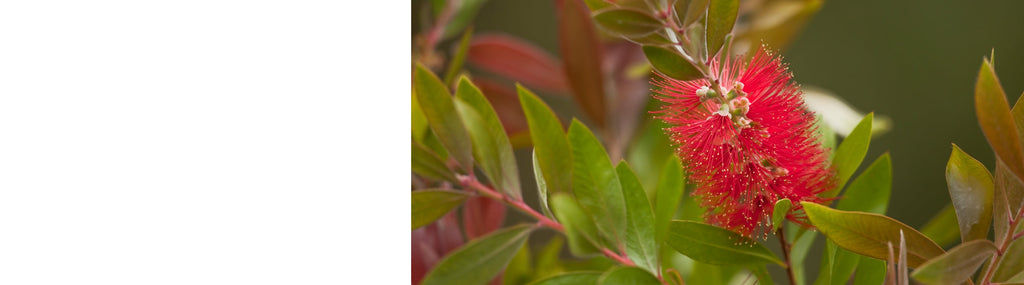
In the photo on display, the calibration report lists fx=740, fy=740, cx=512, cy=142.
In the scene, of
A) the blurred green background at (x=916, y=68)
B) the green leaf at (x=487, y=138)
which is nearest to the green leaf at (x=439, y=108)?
the green leaf at (x=487, y=138)

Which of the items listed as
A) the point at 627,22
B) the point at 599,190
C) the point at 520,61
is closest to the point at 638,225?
the point at 599,190

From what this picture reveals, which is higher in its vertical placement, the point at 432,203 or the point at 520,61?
the point at 520,61

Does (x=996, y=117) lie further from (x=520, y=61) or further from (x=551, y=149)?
(x=520, y=61)

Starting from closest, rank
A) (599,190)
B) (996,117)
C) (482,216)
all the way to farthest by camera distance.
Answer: (996,117), (599,190), (482,216)

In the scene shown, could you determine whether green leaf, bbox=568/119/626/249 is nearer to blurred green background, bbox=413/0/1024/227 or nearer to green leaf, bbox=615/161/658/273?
green leaf, bbox=615/161/658/273

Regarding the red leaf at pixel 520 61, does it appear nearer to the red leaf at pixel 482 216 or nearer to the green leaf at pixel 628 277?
the red leaf at pixel 482 216
